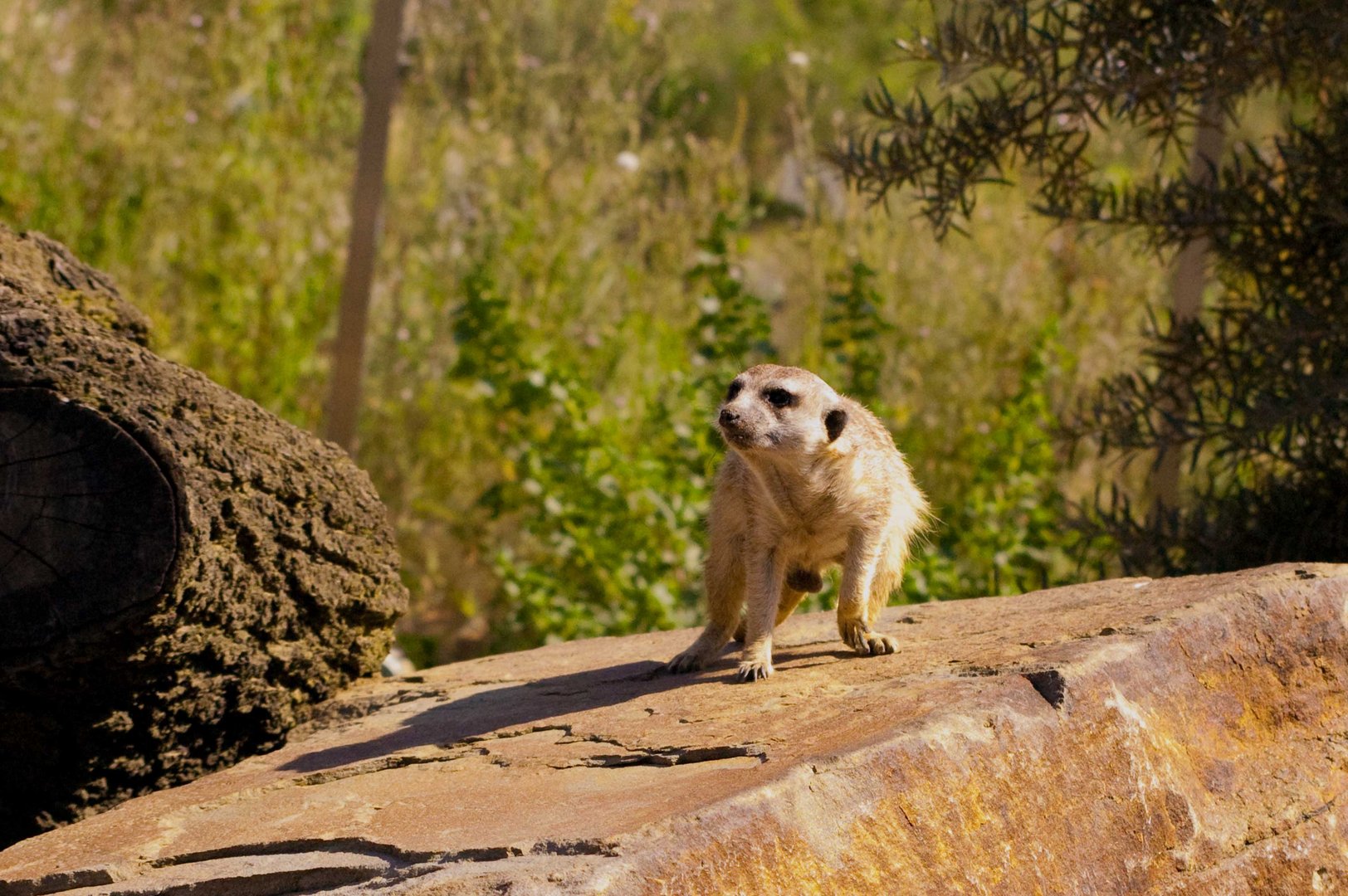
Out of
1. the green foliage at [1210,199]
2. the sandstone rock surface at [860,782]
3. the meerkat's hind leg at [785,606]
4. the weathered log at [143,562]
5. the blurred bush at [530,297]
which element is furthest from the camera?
the blurred bush at [530,297]

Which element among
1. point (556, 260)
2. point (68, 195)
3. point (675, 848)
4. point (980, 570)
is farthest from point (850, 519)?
point (68, 195)

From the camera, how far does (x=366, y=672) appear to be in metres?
3.72

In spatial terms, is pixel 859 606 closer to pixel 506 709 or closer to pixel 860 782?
pixel 506 709

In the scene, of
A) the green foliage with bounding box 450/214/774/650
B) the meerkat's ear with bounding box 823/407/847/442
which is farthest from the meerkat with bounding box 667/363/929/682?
the green foliage with bounding box 450/214/774/650

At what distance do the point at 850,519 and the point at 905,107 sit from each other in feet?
4.87

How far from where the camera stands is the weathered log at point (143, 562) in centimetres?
280

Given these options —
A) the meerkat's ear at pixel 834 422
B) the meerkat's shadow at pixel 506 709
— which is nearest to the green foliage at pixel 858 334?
the meerkat's ear at pixel 834 422

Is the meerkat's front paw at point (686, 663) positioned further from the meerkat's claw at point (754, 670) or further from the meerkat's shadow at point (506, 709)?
the meerkat's claw at point (754, 670)

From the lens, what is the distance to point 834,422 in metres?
3.34

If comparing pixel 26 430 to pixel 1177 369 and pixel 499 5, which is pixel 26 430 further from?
pixel 499 5

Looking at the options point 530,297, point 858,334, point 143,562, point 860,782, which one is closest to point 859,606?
point 860,782

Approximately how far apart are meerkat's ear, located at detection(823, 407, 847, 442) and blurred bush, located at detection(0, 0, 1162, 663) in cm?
186

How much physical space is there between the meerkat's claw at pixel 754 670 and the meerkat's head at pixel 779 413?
0.50 metres

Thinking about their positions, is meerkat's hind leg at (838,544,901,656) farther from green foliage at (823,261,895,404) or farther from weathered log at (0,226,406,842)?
green foliage at (823,261,895,404)
